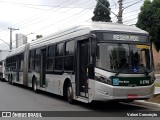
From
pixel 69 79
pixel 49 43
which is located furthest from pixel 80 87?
pixel 49 43

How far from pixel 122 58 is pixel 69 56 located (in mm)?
3186

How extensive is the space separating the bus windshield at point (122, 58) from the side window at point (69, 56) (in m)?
2.46

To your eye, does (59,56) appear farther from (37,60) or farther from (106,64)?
(37,60)

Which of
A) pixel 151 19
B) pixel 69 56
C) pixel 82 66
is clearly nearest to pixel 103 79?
pixel 82 66

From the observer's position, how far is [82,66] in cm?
1455

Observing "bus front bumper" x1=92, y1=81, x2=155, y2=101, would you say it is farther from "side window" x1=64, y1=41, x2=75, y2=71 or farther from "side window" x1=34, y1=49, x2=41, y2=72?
"side window" x1=34, y1=49, x2=41, y2=72

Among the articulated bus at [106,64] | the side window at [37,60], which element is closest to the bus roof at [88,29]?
the articulated bus at [106,64]

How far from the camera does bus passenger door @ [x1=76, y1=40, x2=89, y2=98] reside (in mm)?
14156

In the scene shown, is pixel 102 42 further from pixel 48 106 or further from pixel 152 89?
pixel 48 106

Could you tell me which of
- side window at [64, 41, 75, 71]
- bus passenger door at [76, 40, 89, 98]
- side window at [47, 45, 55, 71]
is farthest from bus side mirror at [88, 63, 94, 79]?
side window at [47, 45, 55, 71]

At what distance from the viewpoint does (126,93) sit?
511 inches

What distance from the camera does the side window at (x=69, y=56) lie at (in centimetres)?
1546

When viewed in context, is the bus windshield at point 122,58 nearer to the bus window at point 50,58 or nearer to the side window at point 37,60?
the bus window at point 50,58

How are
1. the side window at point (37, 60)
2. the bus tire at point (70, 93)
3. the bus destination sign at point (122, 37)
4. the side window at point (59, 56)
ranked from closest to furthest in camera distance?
the bus destination sign at point (122, 37) < the bus tire at point (70, 93) < the side window at point (59, 56) < the side window at point (37, 60)
